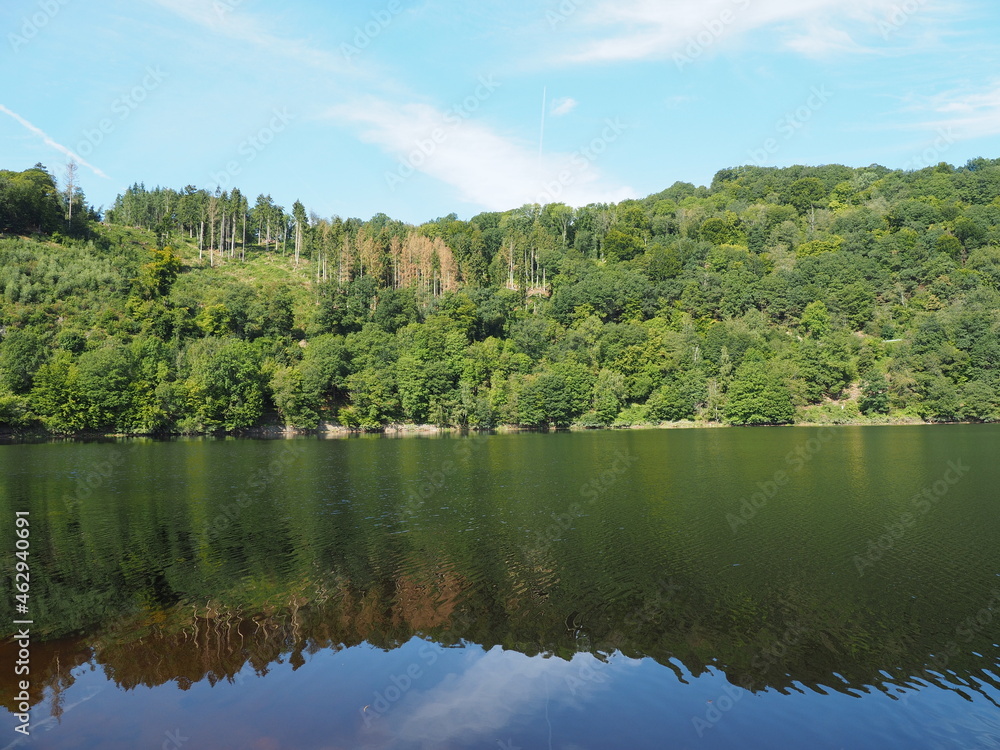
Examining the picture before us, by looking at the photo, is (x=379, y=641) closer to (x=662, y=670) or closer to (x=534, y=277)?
(x=662, y=670)

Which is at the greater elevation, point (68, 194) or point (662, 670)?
point (68, 194)

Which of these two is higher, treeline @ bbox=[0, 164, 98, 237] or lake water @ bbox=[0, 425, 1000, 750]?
treeline @ bbox=[0, 164, 98, 237]

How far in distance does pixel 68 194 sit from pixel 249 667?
14107 centimetres

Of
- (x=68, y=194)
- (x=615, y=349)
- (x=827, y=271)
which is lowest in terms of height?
(x=615, y=349)

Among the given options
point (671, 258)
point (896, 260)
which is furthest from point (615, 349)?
point (896, 260)

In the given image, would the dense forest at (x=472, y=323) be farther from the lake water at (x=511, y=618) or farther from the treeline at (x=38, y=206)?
the lake water at (x=511, y=618)

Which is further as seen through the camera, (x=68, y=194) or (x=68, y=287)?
(x=68, y=194)

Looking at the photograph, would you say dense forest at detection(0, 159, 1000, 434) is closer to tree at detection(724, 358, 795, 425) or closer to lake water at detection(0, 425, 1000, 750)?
tree at detection(724, 358, 795, 425)

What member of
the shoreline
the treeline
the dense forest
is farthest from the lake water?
the treeline

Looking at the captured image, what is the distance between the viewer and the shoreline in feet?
242

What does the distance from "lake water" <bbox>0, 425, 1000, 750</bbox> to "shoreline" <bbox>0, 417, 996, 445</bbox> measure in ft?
149

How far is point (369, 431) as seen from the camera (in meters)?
93.4

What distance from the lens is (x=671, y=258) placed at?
135m

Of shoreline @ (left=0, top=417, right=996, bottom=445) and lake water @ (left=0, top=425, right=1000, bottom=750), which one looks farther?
shoreline @ (left=0, top=417, right=996, bottom=445)
